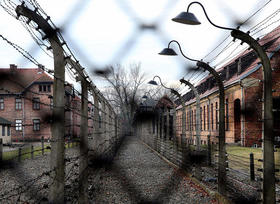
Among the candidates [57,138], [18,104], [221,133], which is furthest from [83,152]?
[221,133]

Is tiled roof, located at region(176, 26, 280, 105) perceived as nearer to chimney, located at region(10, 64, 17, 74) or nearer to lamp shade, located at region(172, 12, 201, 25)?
lamp shade, located at region(172, 12, 201, 25)

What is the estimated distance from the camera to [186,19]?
4.25 meters

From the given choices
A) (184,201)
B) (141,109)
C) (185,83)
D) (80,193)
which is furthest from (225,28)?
(141,109)

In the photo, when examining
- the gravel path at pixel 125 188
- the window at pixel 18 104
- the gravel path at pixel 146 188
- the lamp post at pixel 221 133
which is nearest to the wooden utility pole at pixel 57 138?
the window at pixel 18 104

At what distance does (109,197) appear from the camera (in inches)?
284

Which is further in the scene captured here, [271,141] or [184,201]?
[184,201]

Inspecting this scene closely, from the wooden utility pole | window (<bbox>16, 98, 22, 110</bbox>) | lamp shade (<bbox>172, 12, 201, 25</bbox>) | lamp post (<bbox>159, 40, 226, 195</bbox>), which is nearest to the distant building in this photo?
window (<bbox>16, 98, 22, 110</bbox>)

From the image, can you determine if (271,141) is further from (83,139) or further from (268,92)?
(83,139)

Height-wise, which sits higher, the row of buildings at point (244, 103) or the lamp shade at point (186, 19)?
the lamp shade at point (186, 19)

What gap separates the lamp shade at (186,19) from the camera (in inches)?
168

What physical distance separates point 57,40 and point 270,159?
2782 millimetres

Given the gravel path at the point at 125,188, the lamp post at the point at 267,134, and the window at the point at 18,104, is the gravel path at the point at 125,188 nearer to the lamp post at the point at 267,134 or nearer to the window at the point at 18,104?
the lamp post at the point at 267,134

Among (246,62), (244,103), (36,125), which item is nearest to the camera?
(36,125)

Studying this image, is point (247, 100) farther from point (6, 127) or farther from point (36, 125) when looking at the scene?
point (36, 125)
